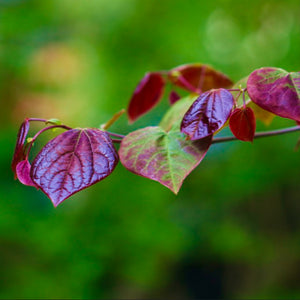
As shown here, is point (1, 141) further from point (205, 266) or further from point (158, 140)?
point (205, 266)

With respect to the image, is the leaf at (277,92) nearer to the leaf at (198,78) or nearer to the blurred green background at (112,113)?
the leaf at (198,78)

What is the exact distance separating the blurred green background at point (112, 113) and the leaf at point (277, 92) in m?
1.15

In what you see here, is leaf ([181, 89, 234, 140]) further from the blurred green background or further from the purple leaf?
the blurred green background

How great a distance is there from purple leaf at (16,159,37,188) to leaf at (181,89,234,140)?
4.4 inches

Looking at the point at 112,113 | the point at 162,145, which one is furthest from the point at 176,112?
the point at 112,113

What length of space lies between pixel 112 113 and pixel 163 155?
51.3 inches

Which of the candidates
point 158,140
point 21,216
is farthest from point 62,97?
point 158,140

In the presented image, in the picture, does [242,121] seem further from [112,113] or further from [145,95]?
[112,113]

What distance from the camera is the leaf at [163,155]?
25 centimetres

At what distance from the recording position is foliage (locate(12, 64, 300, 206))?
0.25 metres

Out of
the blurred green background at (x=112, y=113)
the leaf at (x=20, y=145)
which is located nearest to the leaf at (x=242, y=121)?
the leaf at (x=20, y=145)

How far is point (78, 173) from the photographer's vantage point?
0.25 m

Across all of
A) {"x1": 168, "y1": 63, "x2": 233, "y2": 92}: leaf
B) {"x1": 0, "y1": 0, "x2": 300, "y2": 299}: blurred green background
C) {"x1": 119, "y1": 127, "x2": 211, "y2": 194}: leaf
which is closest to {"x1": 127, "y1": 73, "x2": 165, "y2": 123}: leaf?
{"x1": 168, "y1": 63, "x2": 233, "y2": 92}: leaf

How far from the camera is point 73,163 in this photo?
0.84 ft
